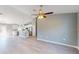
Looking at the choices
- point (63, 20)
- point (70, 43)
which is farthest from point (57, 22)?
point (70, 43)

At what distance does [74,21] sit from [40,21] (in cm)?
382

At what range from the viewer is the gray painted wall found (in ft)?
21.3

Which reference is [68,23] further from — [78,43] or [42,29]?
[42,29]

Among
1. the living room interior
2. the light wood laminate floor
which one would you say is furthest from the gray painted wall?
the light wood laminate floor

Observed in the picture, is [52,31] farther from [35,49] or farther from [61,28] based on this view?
[35,49]

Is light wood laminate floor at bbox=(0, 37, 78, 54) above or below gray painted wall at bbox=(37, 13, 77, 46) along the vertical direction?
below

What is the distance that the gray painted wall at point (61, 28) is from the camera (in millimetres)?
6504

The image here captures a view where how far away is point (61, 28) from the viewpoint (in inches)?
286

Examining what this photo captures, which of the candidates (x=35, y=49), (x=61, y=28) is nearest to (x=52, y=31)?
(x=61, y=28)

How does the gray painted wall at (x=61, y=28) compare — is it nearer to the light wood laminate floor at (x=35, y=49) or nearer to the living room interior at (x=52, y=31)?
the living room interior at (x=52, y=31)

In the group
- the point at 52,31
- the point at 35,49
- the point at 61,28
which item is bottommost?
the point at 35,49

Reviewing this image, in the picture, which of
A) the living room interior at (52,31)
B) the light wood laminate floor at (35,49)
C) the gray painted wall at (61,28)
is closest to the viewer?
the light wood laminate floor at (35,49)

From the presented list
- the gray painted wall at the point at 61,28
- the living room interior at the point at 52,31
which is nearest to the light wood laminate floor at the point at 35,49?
the living room interior at the point at 52,31

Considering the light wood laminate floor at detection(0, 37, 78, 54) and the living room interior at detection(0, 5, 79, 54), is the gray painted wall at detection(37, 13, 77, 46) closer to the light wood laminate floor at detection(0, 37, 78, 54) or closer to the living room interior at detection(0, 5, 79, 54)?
the living room interior at detection(0, 5, 79, 54)
